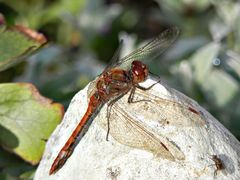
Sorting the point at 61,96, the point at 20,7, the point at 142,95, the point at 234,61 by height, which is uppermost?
the point at 142,95

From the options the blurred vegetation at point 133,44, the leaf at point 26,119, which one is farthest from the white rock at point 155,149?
the blurred vegetation at point 133,44

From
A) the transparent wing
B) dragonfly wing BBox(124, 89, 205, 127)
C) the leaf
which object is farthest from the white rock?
the transparent wing

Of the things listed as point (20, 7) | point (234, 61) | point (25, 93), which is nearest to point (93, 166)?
point (25, 93)

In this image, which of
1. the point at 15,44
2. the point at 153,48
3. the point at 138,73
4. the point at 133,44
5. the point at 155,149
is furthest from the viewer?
the point at 133,44

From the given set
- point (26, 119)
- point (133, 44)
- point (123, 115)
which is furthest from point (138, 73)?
point (133, 44)

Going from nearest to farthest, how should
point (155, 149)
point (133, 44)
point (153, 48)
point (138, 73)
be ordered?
point (155, 149)
point (138, 73)
point (153, 48)
point (133, 44)

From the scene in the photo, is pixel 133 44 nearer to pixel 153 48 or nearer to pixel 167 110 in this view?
pixel 153 48

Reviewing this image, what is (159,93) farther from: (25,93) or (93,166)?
(25,93)
